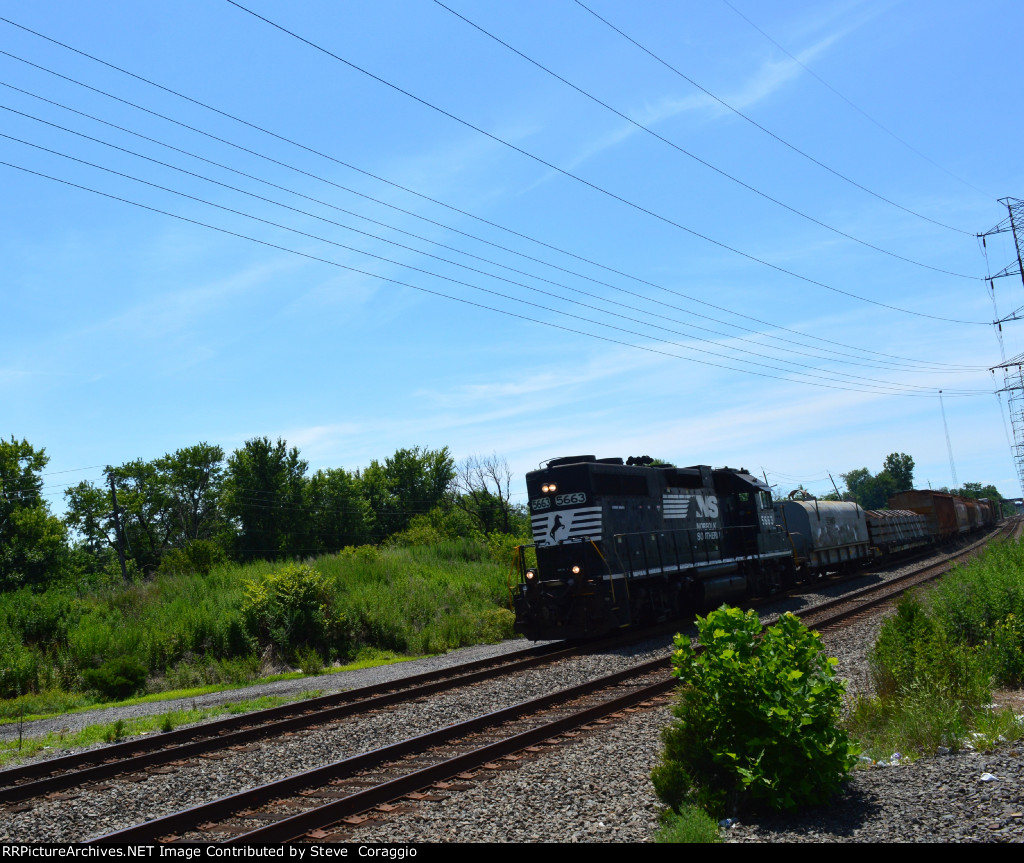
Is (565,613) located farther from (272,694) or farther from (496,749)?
(496,749)

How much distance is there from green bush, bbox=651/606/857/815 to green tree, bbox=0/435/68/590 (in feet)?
203

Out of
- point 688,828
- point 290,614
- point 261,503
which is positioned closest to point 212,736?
point 688,828

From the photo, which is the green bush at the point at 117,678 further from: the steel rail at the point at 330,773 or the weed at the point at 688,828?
the weed at the point at 688,828

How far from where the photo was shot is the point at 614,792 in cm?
691

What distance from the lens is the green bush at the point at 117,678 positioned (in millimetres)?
17891

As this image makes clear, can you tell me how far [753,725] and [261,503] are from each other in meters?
76.5

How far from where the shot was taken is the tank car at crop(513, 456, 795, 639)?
16812mm

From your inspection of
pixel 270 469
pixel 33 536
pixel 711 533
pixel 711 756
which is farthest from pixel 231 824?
pixel 270 469

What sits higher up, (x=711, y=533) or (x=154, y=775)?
(x=711, y=533)

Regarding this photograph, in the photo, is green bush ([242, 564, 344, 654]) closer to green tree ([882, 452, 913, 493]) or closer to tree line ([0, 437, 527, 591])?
tree line ([0, 437, 527, 591])

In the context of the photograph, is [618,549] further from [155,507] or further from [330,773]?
[155,507]

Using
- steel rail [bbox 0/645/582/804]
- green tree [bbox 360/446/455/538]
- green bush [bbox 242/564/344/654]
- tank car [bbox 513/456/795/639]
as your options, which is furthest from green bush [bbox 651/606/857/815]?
green tree [bbox 360/446/455/538]

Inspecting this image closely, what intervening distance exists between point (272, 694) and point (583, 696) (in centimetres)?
674

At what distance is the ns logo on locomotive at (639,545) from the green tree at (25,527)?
53.0 m
